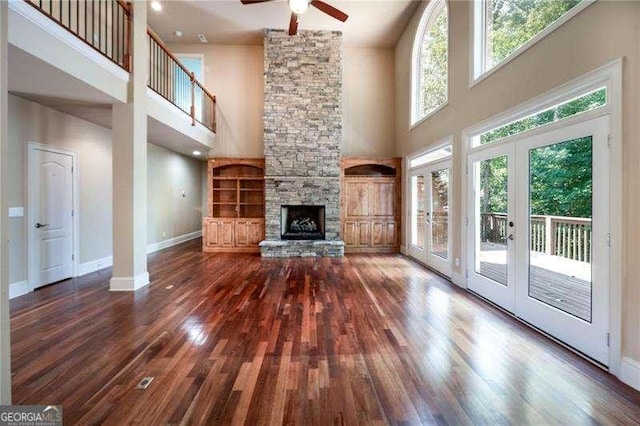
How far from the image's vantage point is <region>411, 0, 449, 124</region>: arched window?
5254 mm

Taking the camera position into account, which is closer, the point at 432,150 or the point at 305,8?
the point at 305,8

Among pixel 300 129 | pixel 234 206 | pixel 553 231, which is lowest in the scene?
pixel 553 231

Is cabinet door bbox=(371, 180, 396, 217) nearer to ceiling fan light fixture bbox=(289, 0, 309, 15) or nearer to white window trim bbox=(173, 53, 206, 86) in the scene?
ceiling fan light fixture bbox=(289, 0, 309, 15)

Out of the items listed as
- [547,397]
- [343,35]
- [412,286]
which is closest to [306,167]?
[343,35]

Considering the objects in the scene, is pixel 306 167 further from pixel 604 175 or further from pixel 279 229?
pixel 604 175

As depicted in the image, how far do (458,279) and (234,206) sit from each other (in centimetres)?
618

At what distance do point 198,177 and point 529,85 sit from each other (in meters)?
9.19

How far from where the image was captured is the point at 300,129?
24.0 ft

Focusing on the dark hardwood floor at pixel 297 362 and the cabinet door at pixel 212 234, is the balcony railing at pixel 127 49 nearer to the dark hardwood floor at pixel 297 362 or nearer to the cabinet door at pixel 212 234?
the cabinet door at pixel 212 234

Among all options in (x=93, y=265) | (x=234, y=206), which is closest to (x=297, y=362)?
(x=93, y=265)

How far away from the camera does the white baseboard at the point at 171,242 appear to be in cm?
731

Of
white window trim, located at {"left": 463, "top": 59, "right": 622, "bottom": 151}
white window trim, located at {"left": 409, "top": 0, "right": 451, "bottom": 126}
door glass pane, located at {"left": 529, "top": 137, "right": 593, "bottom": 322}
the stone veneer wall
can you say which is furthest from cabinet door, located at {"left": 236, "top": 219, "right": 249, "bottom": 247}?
door glass pane, located at {"left": 529, "top": 137, "right": 593, "bottom": 322}

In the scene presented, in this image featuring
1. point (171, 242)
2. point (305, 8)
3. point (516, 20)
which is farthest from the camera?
point (171, 242)

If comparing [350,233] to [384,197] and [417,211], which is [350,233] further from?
[417,211]
